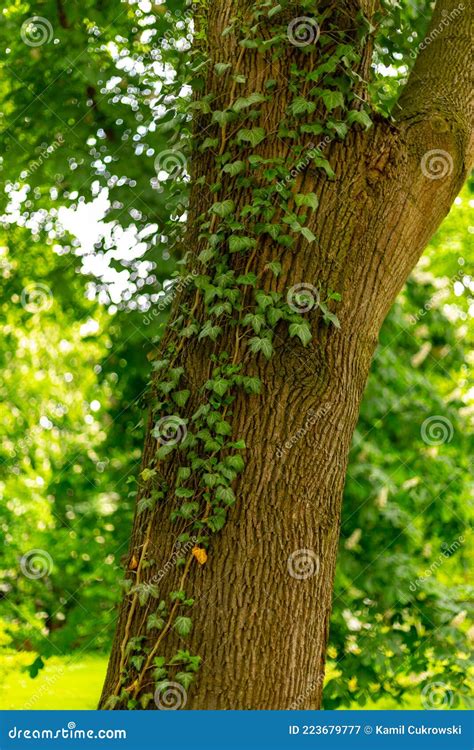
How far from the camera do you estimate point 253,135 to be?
294 cm

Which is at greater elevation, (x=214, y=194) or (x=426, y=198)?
(x=426, y=198)

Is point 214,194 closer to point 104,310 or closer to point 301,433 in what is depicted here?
point 301,433

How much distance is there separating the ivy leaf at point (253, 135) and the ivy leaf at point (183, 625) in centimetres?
163

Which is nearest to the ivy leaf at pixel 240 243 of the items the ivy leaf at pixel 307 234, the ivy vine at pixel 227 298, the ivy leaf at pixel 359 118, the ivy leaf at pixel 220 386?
the ivy vine at pixel 227 298

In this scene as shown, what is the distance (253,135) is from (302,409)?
993 millimetres

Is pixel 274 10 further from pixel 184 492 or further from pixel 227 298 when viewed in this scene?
pixel 184 492

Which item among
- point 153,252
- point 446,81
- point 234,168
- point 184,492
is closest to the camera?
point 184,492

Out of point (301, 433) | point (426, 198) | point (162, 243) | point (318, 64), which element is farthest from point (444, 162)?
point (162, 243)

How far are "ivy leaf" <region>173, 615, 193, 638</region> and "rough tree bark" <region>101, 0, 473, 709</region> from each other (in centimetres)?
3

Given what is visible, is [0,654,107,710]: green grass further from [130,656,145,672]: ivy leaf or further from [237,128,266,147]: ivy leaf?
[237,128,266,147]: ivy leaf

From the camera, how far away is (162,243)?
4.78m

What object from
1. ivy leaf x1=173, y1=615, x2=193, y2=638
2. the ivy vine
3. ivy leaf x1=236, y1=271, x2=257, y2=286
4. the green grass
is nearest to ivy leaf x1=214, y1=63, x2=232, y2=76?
the ivy vine

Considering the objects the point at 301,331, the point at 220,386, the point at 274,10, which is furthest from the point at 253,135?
the point at 220,386

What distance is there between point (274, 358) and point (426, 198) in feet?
2.96
